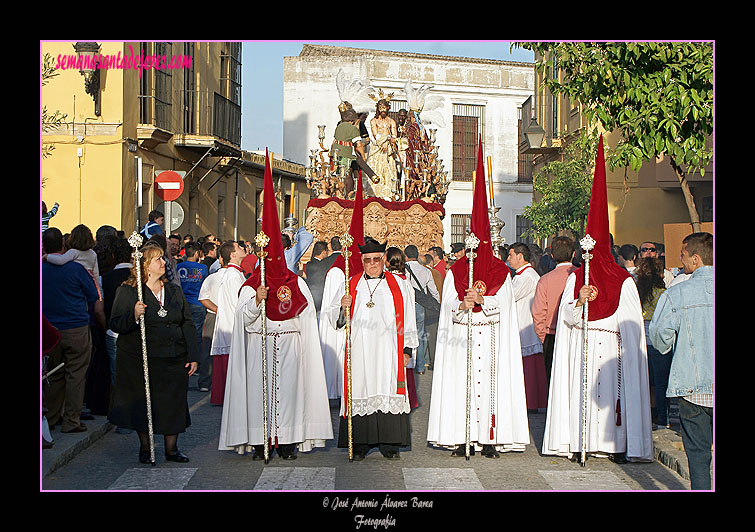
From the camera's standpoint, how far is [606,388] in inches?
327

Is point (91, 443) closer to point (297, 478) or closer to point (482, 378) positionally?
point (297, 478)

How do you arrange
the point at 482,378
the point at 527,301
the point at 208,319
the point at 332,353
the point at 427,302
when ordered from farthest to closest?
the point at 427,302, the point at 208,319, the point at 332,353, the point at 527,301, the point at 482,378

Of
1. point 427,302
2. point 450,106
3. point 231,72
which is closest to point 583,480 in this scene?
point 427,302

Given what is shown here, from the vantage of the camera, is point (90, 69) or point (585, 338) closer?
point (585, 338)

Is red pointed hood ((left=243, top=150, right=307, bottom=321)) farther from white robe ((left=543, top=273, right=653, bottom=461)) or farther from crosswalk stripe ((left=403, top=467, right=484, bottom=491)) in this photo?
white robe ((left=543, top=273, right=653, bottom=461))

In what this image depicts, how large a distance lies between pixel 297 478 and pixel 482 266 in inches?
94.1

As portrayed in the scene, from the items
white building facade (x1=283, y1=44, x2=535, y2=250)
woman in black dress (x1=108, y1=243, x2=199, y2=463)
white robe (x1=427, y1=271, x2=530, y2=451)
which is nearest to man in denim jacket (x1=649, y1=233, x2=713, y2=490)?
white robe (x1=427, y1=271, x2=530, y2=451)

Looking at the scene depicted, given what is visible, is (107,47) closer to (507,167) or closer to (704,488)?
(704,488)

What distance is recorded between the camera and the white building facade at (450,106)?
1521 inches

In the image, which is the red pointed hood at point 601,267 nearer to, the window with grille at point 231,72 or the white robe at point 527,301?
the white robe at point 527,301

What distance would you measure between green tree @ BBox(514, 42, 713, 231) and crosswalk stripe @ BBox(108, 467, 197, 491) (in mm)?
5108

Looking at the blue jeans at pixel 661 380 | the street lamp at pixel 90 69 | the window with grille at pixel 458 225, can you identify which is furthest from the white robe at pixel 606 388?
the window with grille at pixel 458 225

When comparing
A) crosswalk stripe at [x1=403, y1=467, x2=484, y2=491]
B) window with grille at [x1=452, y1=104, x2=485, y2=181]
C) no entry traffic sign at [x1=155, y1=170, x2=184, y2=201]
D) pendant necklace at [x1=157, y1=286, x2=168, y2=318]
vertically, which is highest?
window with grille at [x1=452, y1=104, x2=485, y2=181]

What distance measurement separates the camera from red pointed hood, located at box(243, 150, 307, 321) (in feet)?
26.3
